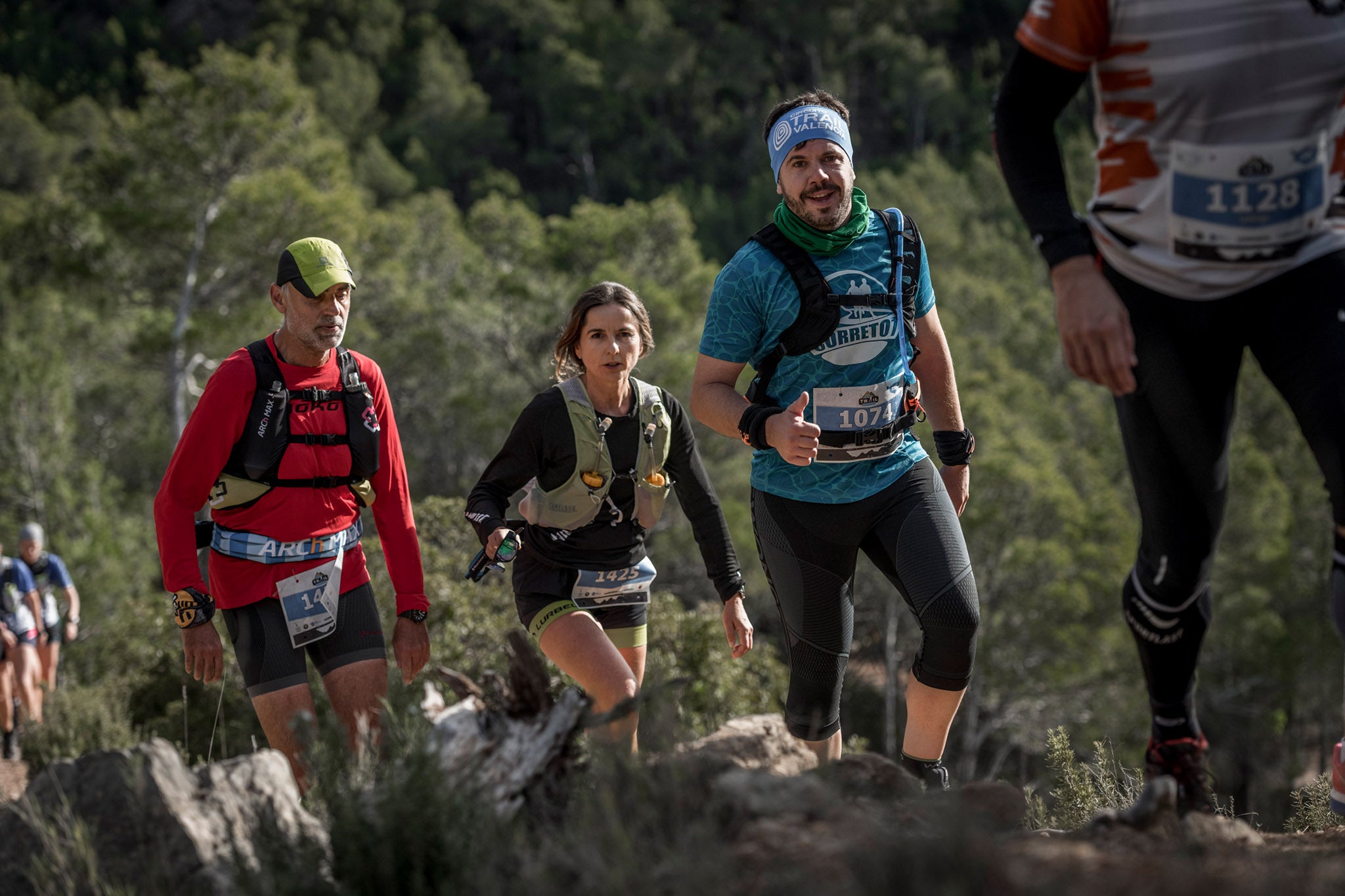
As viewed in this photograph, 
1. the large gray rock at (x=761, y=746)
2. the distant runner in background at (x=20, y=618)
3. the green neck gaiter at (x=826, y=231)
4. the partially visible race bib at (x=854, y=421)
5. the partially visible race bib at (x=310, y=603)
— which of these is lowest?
the distant runner in background at (x=20, y=618)

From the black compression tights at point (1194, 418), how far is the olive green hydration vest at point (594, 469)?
1936 mm

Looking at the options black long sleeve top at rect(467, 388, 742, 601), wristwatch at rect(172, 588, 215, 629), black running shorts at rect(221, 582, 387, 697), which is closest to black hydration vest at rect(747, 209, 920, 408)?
black long sleeve top at rect(467, 388, 742, 601)

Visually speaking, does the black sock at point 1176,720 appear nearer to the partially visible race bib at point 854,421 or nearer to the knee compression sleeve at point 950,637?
the knee compression sleeve at point 950,637

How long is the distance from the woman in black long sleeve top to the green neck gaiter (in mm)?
807

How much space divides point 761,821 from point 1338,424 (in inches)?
52.8

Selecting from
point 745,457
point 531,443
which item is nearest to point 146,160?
point 745,457

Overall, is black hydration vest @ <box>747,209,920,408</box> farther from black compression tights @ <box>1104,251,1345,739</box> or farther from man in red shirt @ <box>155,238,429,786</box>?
man in red shirt @ <box>155,238,429,786</box>

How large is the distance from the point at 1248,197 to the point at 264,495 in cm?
289

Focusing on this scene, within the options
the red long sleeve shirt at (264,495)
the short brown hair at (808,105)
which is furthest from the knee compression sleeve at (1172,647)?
the red long sleeve shirt at (264,495)

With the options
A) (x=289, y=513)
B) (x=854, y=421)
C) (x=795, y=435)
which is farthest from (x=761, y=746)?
(x=289, y=513)

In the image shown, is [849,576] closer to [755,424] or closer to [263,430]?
[755,424]

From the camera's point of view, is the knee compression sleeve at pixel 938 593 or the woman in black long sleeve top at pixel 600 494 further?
the woman in black long sleeve top at pixel 600 494

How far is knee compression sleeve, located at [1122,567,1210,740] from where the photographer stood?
2.63 meters

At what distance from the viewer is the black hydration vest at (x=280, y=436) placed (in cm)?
371
